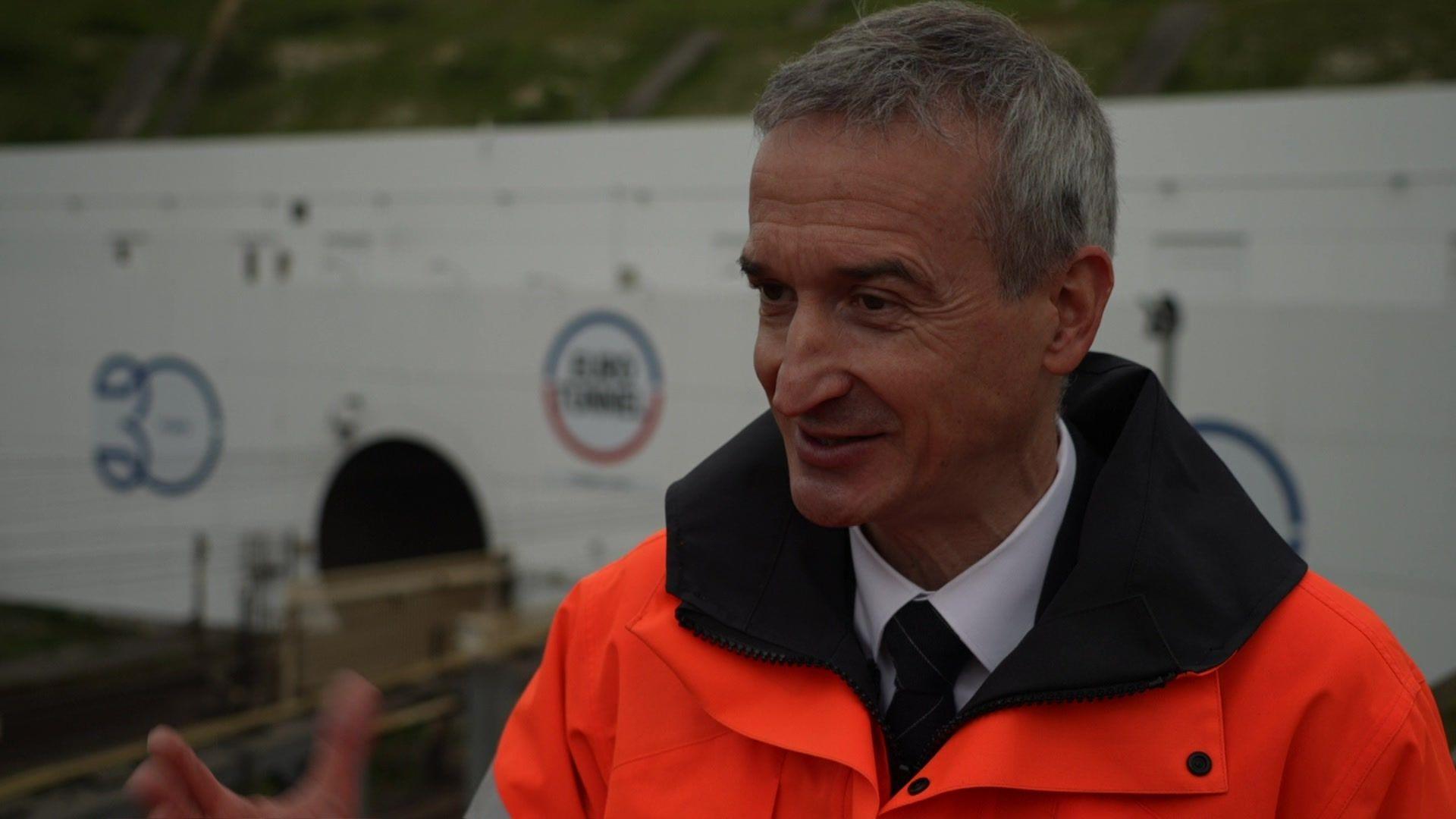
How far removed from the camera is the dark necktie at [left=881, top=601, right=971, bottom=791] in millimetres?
1446

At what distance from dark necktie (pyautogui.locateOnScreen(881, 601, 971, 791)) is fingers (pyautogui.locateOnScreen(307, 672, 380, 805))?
22.7 inches

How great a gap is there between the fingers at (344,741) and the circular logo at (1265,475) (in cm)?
539

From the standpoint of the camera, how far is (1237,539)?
1405mm

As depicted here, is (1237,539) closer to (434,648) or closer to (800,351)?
(800,351)

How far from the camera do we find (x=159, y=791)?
1.34m

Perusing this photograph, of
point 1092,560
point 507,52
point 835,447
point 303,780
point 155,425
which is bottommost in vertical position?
point 155,425

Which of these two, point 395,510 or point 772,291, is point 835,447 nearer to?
point 772,291

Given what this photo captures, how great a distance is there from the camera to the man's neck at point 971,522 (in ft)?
5.01

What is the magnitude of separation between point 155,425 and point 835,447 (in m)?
10.0

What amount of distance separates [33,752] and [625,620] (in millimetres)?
8691

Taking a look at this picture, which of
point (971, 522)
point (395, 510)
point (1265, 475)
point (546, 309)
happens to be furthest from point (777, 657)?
point (395, 510)

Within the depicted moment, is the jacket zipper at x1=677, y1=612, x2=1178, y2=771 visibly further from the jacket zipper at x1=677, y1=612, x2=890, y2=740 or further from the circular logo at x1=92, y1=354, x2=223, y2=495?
the circular logo at x1=92, y1=354, x2=223, y2=495

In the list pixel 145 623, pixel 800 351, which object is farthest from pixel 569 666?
pixel 145 623

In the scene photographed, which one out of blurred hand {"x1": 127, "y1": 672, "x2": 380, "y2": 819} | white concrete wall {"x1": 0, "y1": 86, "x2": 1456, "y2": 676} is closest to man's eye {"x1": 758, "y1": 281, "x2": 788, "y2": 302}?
blurred hand {"x1": 127, "y1": 672, "x2": 380, "y2": 819}
